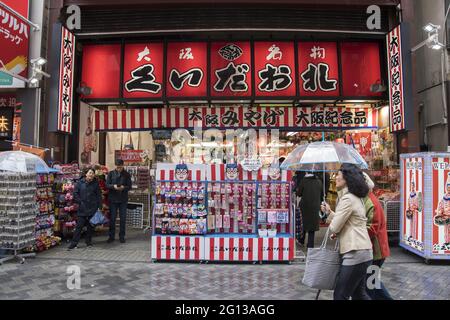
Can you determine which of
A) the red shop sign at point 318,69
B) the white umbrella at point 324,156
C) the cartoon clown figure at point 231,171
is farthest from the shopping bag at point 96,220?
the red shop sign at point 318,69

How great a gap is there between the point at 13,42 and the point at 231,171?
6.56 m

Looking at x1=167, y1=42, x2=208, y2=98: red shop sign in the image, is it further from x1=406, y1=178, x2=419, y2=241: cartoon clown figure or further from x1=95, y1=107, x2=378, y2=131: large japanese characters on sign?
x1=406, y1=178, x2=419, y2=241: cartoon clown figure

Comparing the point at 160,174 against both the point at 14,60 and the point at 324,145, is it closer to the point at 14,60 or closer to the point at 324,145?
the point at 324,145

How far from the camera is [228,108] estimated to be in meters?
11.6

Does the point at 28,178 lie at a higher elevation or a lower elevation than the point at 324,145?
lower

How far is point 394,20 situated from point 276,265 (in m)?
7.95

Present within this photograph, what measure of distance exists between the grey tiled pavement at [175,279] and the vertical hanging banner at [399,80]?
361 centimetres

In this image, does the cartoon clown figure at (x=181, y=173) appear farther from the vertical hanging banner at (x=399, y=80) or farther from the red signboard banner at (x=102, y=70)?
the vertical hanging banner at (x=399, y=80)

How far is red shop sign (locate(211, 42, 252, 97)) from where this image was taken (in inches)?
443

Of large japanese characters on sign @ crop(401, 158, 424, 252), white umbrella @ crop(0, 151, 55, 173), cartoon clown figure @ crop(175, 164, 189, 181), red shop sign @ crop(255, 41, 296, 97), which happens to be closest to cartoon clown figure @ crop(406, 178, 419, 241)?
large japanese characters on sign @ crop(401, 158, 424, 252)

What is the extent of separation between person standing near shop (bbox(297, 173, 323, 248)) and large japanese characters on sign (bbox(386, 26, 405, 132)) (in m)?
3.27

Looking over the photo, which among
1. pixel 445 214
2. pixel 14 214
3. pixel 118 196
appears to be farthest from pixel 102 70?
pixel 445 214

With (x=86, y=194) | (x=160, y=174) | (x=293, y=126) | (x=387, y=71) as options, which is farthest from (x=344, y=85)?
(x=86, y=194)

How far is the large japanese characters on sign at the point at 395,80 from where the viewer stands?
9758 mm
